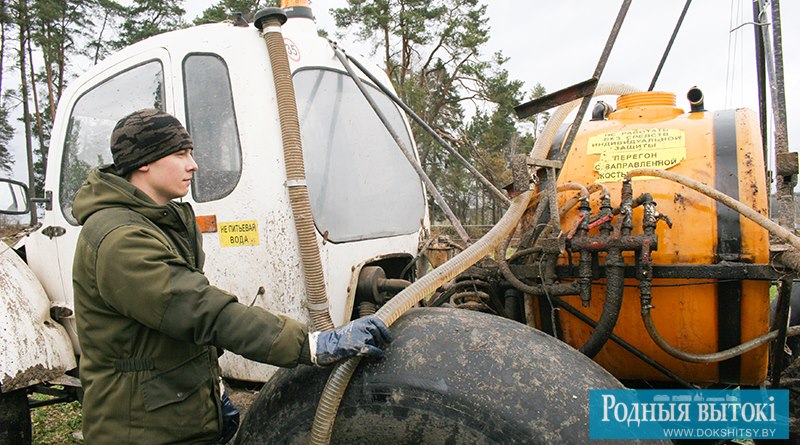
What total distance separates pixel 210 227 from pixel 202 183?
21cm

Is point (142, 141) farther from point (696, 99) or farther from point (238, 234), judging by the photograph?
point (696, 99)

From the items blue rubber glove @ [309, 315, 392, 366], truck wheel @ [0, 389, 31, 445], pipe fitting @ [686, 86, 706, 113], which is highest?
pipe fitting @ [686, 86, 706, 113]

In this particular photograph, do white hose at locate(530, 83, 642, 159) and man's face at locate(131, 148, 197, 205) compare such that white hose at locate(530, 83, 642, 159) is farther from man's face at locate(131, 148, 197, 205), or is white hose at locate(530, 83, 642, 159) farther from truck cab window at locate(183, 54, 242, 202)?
→ man's face at locate(131, 148, 197, 205)

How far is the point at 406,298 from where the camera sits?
1952mm

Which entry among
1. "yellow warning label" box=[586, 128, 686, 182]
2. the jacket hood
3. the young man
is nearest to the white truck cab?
the young man

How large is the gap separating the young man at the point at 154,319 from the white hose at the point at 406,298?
87 mm

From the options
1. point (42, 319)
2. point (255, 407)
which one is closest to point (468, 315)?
point (255, 407)

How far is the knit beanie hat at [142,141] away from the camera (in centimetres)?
188

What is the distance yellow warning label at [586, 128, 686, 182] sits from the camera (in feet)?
7.34

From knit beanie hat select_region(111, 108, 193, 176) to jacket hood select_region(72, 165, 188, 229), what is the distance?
7 centimetres

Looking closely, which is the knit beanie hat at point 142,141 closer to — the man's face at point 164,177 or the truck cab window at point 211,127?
the man's face at point 164,177

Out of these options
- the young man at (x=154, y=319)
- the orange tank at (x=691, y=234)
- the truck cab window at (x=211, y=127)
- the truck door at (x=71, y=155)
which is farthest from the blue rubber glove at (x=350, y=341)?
the truck door at (x=71, y=155)

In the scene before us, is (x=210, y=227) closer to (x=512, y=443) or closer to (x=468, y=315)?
(x=468, y=315)

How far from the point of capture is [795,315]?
339cm
